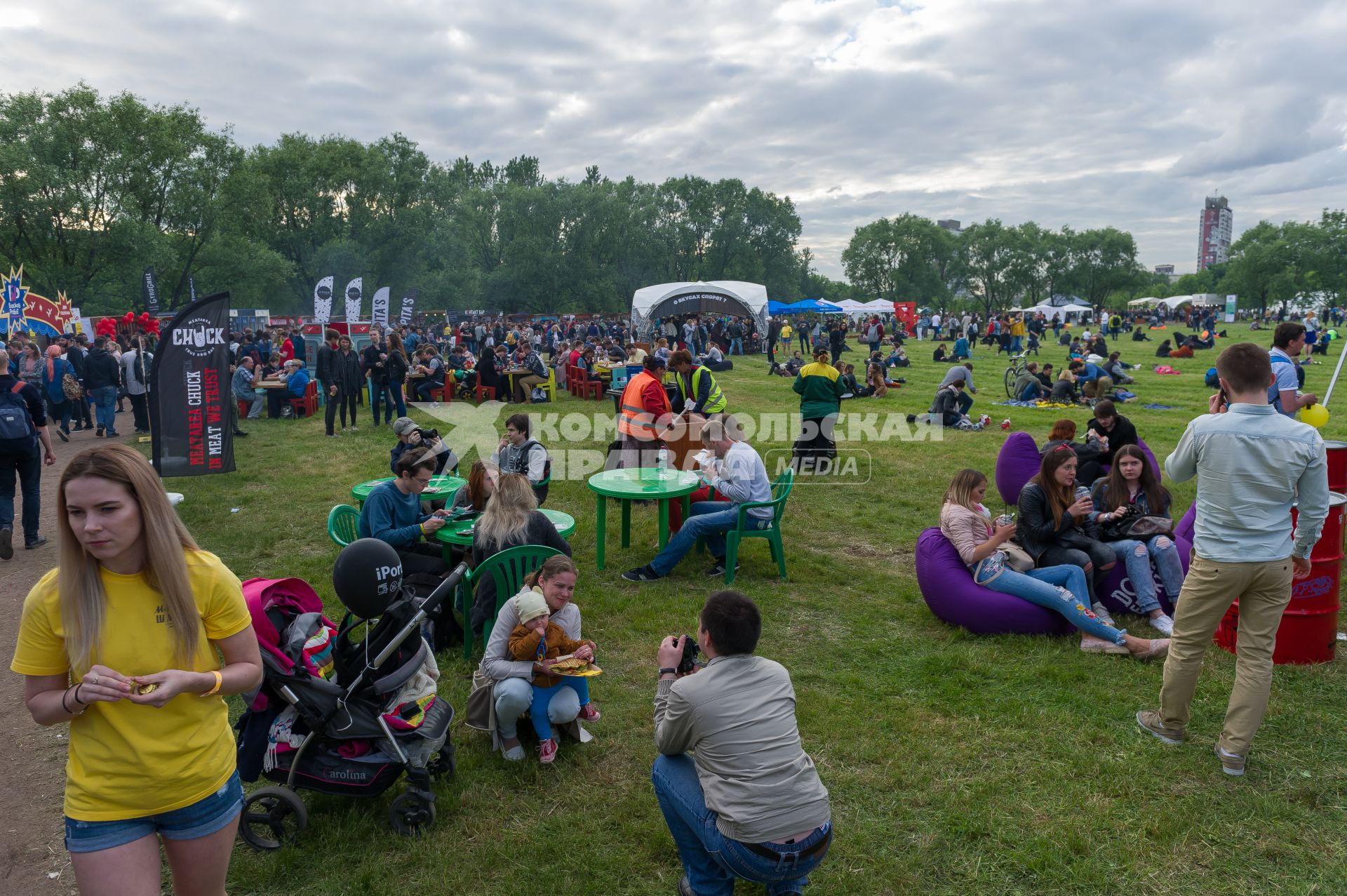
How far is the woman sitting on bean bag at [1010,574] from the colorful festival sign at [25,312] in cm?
2023

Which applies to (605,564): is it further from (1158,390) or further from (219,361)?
(1158,390)

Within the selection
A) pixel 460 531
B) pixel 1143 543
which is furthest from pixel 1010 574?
pixel 460 531

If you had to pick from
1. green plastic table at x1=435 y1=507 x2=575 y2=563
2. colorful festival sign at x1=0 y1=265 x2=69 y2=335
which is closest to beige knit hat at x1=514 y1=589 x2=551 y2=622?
green plastic table at x1=435 y1=507 x2=575 y2=563

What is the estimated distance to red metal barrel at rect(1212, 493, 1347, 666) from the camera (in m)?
4.29

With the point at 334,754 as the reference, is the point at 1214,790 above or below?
below

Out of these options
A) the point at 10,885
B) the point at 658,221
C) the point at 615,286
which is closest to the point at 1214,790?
the point at 10,885

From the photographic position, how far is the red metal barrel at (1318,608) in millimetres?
4289

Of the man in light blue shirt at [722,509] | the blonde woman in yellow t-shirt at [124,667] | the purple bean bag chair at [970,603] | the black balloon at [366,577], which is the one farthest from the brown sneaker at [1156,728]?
the blonde woman in yellow t-shirt at [124,667]

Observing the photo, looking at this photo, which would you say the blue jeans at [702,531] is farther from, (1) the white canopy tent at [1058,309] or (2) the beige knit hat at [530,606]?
(1) the white canopy tent at [1058,309]

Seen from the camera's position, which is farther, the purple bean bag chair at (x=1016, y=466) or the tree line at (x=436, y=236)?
the tree line at (x=436, y=236)

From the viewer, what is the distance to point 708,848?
8.16 feet

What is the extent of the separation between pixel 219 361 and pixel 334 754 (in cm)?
642

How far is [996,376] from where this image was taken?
73.6 feet

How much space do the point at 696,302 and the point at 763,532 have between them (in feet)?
80.4
